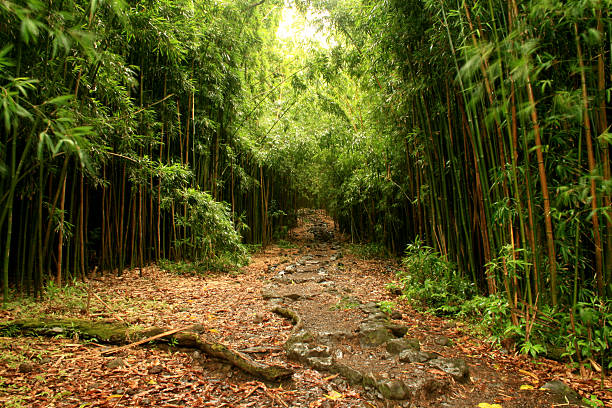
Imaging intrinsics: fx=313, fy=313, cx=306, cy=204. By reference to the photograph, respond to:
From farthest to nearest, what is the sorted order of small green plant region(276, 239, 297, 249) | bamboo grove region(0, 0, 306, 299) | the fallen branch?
1. small green plant region(276, 239, 297, 249)
2. bamboo grove region(0, 0, 306, 299)
3. the fallen branch

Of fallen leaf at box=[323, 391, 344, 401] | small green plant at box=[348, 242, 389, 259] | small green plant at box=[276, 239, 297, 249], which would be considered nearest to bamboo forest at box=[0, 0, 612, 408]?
fallen leaf at box=[323, 391, 344, 401]

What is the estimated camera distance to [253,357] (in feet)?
6.71

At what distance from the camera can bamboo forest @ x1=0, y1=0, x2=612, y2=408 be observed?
5.23ft

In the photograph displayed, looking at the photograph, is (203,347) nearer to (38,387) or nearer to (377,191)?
(38,387)

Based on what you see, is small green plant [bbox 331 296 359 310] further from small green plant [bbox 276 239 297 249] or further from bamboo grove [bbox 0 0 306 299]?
small green plant [bbox 276 239 297 249]

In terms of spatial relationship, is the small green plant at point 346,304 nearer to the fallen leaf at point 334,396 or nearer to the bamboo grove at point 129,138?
the fallen leaf at point 334,396

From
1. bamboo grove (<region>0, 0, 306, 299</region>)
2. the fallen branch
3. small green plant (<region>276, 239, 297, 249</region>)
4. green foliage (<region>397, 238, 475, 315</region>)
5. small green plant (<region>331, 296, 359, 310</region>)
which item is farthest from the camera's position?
small green plant (<region>276, 239, 297, 249</region>)

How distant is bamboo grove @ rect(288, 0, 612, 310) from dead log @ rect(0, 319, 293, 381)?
190cm

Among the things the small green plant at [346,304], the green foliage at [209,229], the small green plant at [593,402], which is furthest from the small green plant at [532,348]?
the green foliage at [209,229]

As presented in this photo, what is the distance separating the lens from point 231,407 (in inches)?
59.5

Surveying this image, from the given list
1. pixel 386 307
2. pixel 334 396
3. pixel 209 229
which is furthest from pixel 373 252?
pixel 334 396

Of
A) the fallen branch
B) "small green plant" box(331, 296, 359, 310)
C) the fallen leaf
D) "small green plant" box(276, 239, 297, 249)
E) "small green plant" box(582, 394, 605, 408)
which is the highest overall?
"small green plant" box(276, 239, 297, 249)

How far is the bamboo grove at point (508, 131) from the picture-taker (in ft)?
5.08

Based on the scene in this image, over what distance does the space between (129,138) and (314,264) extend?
3.87 m
